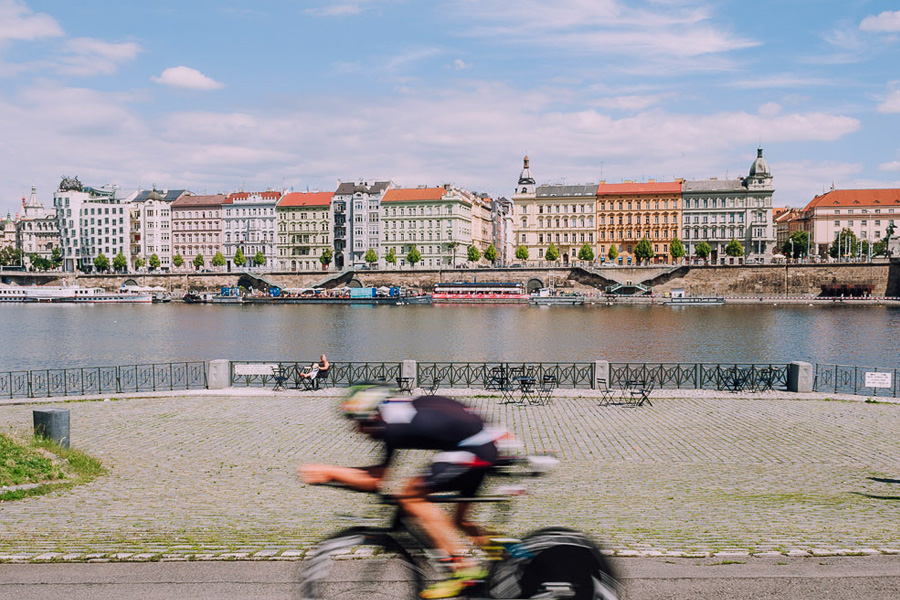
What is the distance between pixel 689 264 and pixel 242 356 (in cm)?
9111

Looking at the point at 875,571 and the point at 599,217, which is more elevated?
the point at 599,217

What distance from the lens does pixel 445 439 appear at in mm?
5020

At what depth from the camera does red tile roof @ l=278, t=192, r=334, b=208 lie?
152 m

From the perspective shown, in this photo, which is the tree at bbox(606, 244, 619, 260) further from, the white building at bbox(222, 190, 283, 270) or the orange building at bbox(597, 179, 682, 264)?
the white building at bbox(222, 190, 283, 270)

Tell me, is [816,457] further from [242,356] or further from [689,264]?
[689,264]

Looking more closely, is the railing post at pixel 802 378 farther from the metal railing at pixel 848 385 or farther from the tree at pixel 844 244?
the tree at pixel 844 244

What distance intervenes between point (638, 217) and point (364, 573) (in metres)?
142

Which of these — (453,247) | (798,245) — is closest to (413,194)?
(453,247)

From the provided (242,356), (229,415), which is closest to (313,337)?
(242,356)

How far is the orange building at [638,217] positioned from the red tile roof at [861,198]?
37463mm

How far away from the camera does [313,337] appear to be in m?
63.7

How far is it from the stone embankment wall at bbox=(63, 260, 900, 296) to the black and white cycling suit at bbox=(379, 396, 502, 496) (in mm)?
122223

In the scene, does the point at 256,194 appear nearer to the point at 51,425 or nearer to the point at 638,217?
the point at 638,217

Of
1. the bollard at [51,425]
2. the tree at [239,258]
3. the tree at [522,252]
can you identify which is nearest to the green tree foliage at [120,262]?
the tree at [239,258]
